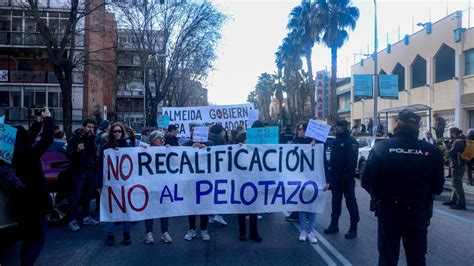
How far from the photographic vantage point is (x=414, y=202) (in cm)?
422

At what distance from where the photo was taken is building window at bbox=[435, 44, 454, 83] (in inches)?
1131

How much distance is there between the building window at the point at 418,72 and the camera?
32625 mm

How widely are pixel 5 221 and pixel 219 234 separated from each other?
332 cm

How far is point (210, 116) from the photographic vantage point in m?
12.3

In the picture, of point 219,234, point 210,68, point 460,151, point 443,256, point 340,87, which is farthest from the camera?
point 340,87

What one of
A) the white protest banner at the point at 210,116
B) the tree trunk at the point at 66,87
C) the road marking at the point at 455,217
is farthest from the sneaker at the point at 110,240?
the tree trunk at the point at 66,87

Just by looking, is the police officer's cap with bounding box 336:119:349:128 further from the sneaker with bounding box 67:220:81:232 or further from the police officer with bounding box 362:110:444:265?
the sneaker with bounding box 67:220:81:232

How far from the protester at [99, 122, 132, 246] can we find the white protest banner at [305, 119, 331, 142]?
2833 mm

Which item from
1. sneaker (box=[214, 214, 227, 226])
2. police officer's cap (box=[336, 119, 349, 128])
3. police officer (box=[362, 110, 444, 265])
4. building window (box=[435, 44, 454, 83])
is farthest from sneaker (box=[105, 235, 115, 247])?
building window (box=[435, 44, 454, 83])

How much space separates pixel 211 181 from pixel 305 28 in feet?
98.3

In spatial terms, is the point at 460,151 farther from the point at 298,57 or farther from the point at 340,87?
the point at 340,87

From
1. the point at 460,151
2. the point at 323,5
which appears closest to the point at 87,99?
the point at 323,5

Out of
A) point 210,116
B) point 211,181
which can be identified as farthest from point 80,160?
point 210,116

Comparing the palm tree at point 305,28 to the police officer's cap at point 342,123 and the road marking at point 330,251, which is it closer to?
the police officer's cap at point 342,123
